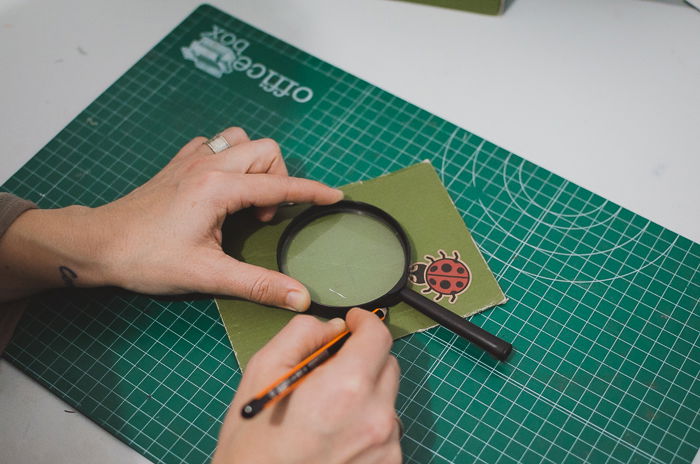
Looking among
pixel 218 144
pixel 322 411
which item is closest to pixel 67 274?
pixel 218 144

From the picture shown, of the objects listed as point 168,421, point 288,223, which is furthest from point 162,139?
point 168,421

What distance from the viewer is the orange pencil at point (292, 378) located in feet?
4.54

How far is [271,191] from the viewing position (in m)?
1.94

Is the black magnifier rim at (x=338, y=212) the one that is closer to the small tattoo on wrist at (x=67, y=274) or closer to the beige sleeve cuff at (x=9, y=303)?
the small tattoo on wrist at (x=67, y=274)

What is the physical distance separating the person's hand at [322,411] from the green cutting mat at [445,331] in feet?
1.09

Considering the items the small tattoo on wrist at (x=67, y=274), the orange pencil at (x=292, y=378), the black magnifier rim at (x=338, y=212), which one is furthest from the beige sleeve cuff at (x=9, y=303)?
the orange pencil at (x=292, y=378)

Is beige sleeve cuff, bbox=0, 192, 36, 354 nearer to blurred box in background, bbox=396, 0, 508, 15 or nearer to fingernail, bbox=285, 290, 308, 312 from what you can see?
fingernail, bbox=285, 290, 308, 312

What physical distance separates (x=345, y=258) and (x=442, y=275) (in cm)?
28

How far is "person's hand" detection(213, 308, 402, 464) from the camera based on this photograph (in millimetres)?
1434

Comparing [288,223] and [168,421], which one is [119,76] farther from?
[168,421]

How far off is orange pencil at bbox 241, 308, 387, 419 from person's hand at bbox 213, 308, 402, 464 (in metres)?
0.02

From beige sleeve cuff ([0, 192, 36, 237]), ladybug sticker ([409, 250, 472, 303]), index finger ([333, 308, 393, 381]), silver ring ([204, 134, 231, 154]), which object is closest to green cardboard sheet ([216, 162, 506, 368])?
ladybug sticker ([409, 250, 472, 303])

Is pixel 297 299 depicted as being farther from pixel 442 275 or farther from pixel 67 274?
pixel 67 274

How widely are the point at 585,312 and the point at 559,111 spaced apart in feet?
2.50
